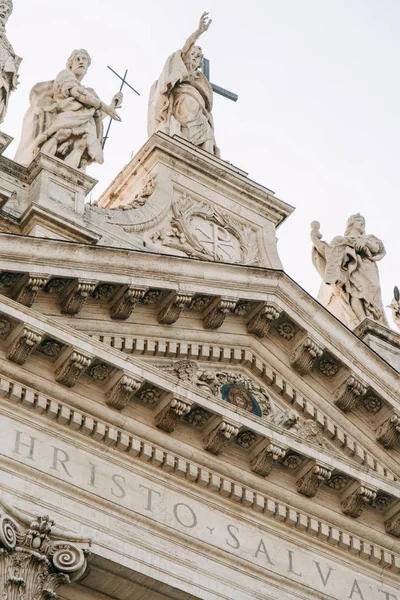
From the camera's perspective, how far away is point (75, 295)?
60.4 ft

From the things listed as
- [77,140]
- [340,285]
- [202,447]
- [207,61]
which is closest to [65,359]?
[202,447]

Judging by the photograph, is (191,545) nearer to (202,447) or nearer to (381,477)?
(202,447)

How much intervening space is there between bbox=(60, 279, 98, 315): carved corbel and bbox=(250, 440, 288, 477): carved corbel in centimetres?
263

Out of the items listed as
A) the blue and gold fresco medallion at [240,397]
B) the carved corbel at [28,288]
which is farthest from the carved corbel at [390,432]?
the carved corbel at [28,288]

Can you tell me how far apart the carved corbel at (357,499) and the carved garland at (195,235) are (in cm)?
358

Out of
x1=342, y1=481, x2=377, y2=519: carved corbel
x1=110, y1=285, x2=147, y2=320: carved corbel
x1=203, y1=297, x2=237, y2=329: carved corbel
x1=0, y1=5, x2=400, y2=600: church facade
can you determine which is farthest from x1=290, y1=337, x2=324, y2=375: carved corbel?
x1=110, y1=285, x2=147, y2=320: carved corbel

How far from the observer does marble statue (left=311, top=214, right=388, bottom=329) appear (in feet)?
74.8

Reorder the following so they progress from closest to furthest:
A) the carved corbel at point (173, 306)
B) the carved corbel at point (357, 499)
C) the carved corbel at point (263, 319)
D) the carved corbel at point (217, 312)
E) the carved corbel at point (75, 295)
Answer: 1. the carved corbel at point (75, 295)
2. the carved corbel at point (173, 306)
3. the carved corbel at point (357, 499)
4. the carved corbel at point (217, 312)
5. the carved corbel at point (263, 319)

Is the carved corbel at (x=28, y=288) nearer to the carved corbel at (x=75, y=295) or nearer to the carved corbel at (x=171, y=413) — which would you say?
the carved corbel at (x=75, y=295)

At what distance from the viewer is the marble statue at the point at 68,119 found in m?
20.9

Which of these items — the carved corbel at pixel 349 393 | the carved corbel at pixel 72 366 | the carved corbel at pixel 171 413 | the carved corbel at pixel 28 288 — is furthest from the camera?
the carved corbel at pixel 349 393

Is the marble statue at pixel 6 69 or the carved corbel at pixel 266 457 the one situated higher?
the marble statue at pixel 6 69

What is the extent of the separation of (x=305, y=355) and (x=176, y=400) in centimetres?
279

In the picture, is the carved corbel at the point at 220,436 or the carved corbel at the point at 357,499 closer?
the carved corbel at the point at 220,436
